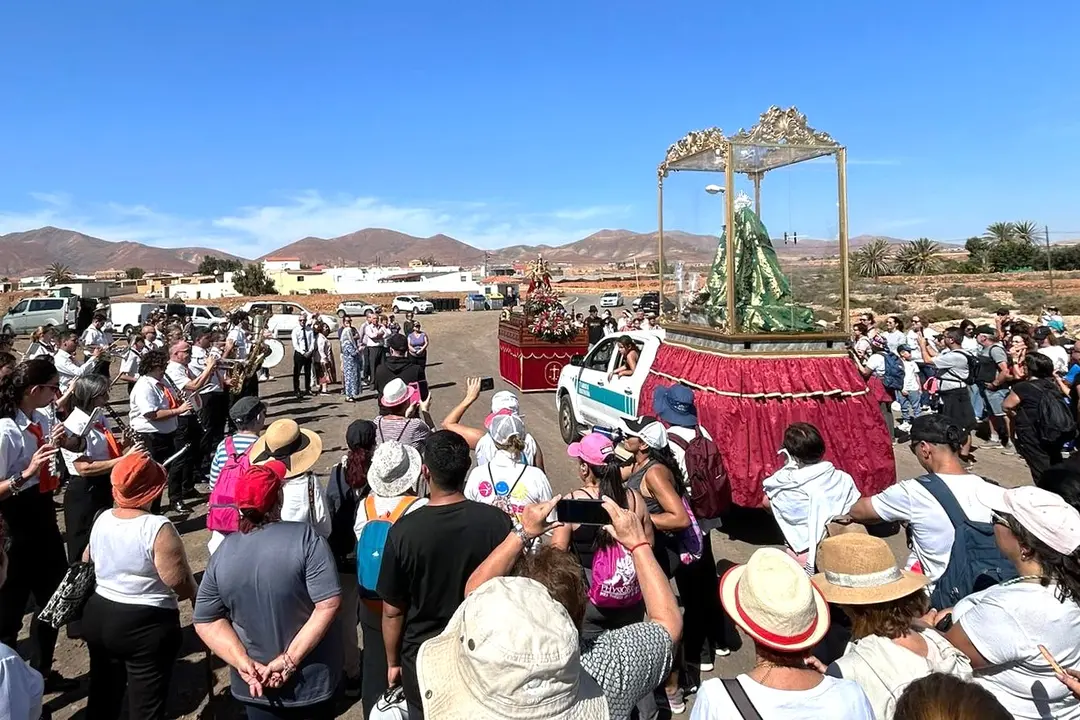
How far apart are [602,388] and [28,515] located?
6.11m

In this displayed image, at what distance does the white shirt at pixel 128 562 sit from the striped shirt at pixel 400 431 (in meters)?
1.58

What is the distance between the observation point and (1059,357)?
330 inches

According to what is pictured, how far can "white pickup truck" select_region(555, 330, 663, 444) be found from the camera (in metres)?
8.07

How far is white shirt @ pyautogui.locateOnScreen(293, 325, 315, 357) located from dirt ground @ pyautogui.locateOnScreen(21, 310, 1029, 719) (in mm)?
1021

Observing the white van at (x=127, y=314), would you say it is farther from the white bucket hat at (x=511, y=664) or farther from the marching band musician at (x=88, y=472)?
the white bucket hat at (x=511, y=664)

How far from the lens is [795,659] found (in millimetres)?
1810

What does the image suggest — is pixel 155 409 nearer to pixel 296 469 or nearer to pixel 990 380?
pixel 296 469

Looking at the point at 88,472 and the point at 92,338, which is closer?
the point at 88,472

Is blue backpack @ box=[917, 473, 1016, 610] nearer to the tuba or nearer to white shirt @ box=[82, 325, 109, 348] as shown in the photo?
the tuba

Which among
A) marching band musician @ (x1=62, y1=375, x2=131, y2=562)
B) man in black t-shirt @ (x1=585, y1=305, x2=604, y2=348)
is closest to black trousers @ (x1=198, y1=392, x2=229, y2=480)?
marching band musician @ (x1=62, y1=375, x2=131, y2=562)

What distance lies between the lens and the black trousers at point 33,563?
3.65 m

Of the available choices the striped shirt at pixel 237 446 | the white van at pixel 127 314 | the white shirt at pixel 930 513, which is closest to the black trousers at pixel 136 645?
the striped shirt at pixel 237 446

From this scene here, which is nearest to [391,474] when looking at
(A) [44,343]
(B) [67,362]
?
(B) [67,362]

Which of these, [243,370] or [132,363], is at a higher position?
[132,363]
